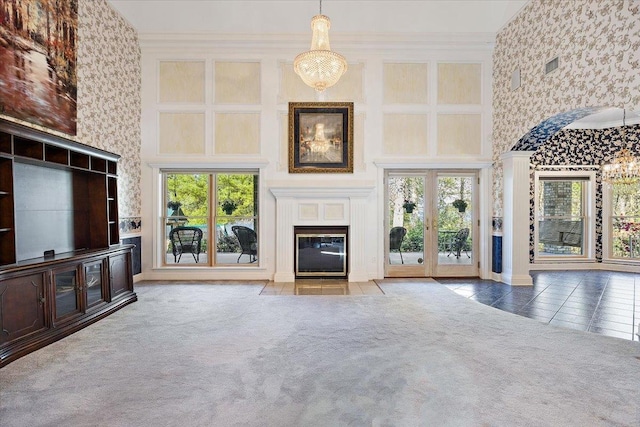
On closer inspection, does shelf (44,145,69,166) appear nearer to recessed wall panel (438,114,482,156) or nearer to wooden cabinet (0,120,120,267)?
wooden cabinet (0,120,120,267)

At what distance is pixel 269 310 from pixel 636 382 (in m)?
3.50

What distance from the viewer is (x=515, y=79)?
18.9ft

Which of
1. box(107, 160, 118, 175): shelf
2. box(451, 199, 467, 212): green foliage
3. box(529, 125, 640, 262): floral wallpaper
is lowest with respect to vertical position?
box(451, 199, 467, 212): green foliage

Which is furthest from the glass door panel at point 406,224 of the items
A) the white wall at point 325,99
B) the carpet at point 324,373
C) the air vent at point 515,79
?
the carpet at point 324,373

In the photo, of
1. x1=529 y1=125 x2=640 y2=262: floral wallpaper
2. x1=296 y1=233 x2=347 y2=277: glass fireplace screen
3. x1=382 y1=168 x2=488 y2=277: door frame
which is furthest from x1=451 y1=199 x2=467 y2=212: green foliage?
x1=529 y1=125 x2=640 y2=262: floral wallpaper

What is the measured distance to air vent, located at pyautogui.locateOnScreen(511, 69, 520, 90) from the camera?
5680mm

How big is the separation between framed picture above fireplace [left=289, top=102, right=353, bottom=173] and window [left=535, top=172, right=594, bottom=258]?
15.6ft

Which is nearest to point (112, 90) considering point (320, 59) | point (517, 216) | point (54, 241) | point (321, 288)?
point (54, 241)

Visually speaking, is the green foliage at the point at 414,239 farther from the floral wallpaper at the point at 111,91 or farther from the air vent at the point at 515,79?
the floral wallpaper at the point at 111,91

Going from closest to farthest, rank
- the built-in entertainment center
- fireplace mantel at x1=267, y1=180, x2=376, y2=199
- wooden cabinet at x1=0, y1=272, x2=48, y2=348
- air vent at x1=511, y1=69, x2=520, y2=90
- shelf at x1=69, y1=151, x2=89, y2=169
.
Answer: wooden cabinet at x1=0, y1=272, x2=48, y2=348, the built-in entertainment center, shelf at x1=69, y1=151, x2=89, y2=169, air vent at x1=511, y1=69, x2=520, y2=90, fireplace mantel at x1=267, y1=180, x2=376, y2=199

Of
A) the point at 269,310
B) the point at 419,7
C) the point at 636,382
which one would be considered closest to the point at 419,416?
the point at 636,382

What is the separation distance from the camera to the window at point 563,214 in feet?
26.1

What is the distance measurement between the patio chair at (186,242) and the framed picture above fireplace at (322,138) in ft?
6.94

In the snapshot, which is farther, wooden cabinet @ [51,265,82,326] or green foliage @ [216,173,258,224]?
green foliage @ [216,173,258,224]
